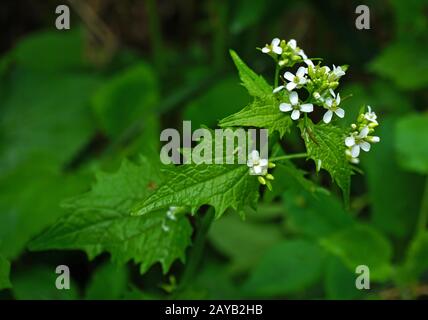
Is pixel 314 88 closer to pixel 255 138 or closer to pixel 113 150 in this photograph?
pixel 255 138

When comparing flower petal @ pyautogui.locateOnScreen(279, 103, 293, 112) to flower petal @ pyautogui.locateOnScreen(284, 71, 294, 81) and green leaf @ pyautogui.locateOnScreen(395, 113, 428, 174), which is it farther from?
green leaf @ pyautogui.locateOnScreen(395, 113, 428, 174)

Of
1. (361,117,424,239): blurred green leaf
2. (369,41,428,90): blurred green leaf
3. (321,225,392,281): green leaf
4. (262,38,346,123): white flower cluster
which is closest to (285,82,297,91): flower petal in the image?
(262,38,346,123): white flower cluster

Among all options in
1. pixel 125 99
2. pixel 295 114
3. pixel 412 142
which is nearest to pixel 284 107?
pixel 295 114

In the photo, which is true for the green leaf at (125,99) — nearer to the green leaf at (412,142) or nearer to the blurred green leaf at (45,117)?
the blurred green leaf at (45,117)

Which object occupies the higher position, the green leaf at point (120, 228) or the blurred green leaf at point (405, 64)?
the blurred green leaf at point (405, 64)

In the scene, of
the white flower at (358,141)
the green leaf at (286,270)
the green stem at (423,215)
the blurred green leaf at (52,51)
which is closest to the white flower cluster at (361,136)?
the white flower at (358,141)

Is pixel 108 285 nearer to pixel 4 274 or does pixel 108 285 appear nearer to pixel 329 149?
pixel 4 274
